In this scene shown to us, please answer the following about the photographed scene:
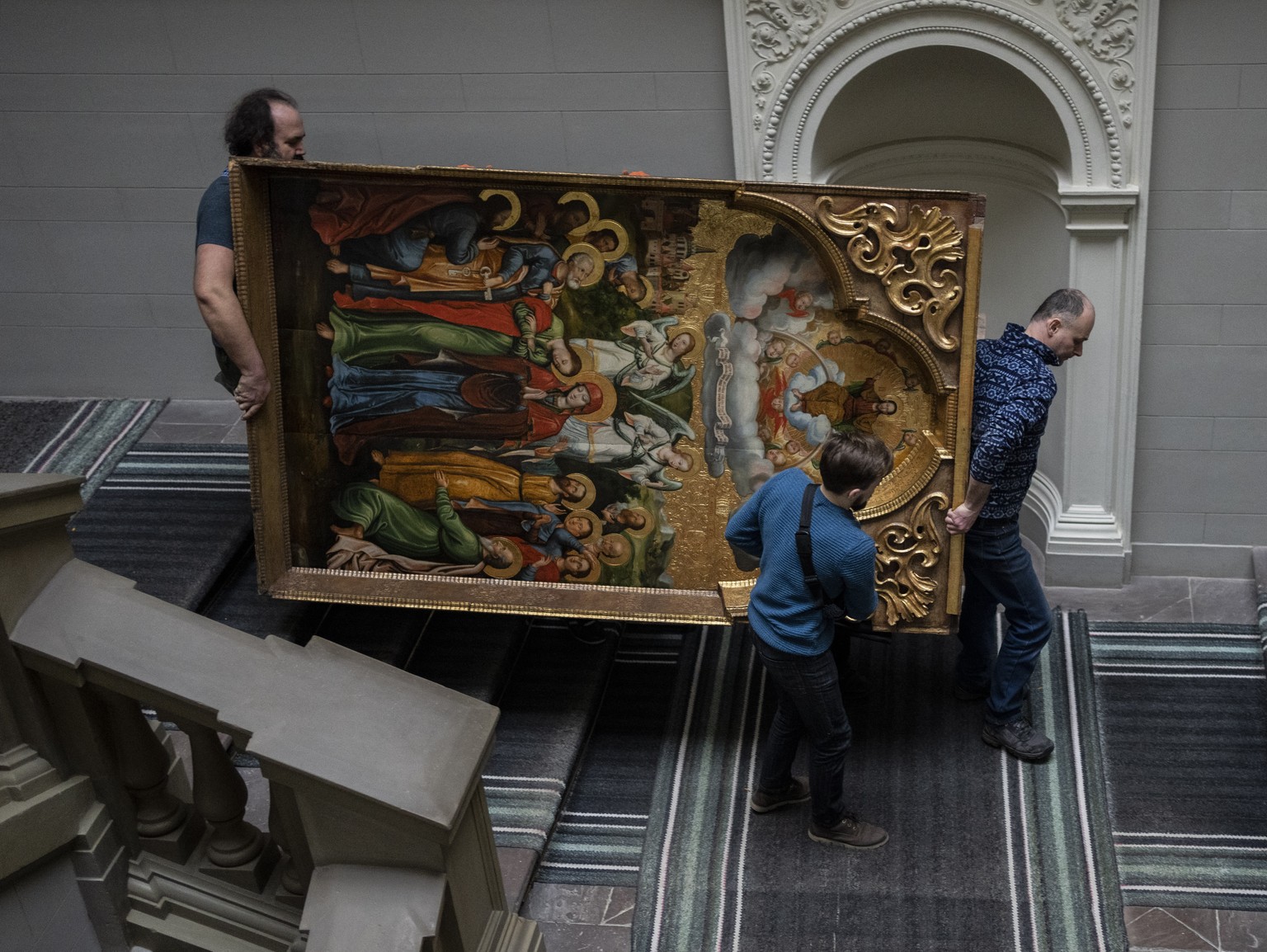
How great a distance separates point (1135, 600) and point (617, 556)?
259cm

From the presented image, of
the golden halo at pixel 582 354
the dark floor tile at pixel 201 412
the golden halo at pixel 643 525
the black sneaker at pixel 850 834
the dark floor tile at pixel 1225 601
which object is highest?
the golden halo at pixel 582 354

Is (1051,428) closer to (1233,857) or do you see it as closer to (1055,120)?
(1055,120)

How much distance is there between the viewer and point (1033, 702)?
16.2 feet

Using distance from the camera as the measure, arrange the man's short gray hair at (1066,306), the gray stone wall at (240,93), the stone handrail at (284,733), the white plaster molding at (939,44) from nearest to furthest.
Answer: the stone handrail at (284,733) < the man's short gray hair at (1066,306) < the white plaster molding at (939,44) < the gray stone wall at (240,93)

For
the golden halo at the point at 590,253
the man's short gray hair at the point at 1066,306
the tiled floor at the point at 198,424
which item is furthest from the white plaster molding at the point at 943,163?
the tiled floor at the point at 198,424

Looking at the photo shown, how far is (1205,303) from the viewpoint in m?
5.31

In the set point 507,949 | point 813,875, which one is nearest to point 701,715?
point 813,875

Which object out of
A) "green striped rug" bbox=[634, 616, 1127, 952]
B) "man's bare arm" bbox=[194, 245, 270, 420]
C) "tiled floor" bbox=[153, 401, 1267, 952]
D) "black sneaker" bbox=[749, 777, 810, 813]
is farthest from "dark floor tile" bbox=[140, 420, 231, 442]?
"black sneaker" bbox=[749, 777, 810, 813]

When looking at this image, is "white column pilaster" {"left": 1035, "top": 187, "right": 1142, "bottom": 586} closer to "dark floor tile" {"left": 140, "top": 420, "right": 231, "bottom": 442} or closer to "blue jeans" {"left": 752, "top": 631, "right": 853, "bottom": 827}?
"blue jeans" {"left": 752, "top": 631, "right": 853, "bottom": 827}

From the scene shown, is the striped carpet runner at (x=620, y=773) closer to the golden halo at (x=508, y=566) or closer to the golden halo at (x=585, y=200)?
the golden halo at (x=508, y=566)

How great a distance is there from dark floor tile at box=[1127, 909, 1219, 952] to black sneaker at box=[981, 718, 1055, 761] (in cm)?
70

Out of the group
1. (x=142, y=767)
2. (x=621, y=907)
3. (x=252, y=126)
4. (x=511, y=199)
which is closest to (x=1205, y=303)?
(x=511, y=199)

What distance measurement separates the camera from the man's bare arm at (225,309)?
4.16 m

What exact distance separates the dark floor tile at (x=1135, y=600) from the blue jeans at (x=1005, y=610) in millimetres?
994
